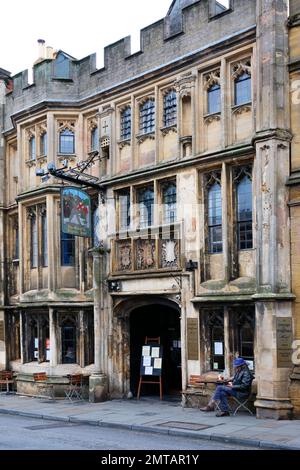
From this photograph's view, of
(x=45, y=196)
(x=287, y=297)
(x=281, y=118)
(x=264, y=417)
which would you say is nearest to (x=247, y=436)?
(x=264, y=417)

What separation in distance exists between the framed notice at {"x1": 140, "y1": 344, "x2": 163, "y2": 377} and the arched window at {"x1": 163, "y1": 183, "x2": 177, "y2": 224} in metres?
3.89

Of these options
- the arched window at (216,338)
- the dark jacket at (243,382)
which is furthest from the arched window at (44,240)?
the dark jacket at (243,382)

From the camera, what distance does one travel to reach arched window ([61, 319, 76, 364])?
23.0 metres

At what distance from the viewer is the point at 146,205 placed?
21.2 metres

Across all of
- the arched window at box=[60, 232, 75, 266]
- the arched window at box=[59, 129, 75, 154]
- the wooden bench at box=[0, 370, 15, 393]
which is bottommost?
the wooden bench at box=[0, 370, 15, 393]

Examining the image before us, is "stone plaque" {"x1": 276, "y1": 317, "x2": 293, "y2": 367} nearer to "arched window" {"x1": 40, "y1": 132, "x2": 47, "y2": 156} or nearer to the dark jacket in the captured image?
the dark jacket

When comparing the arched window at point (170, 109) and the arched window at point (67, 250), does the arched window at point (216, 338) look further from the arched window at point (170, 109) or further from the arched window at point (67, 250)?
the arched window at point (67, 250)

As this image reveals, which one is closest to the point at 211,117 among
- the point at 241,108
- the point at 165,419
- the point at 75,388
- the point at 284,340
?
the point at 241,108

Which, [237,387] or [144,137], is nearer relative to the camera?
[237,387]

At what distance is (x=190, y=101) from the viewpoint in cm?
1989

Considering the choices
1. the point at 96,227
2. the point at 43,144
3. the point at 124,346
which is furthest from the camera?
the point at 43,144

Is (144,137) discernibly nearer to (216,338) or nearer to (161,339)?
(216,338)

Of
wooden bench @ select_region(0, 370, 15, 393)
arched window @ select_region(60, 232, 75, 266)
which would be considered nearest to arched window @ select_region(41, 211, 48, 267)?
arched window @ select_region(60, 232, 75, 266)

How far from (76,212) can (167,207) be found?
2.64 meters
